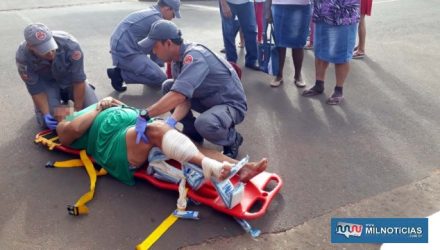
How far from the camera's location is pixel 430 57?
5.75 metres

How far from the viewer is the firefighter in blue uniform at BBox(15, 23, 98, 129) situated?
10.6ft

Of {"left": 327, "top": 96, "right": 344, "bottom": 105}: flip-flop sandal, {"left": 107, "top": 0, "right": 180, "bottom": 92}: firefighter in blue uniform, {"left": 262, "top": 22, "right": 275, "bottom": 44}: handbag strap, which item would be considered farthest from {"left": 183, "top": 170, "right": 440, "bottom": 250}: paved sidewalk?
{"left": 107, "top": 0, "right": 180, "bottom": 92}: firefighter in blue uniform

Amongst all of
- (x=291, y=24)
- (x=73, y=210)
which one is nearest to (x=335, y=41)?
(x=291, y=24)

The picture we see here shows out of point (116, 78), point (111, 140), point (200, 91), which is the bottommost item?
point (116, 78)

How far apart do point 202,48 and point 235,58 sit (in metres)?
2.33

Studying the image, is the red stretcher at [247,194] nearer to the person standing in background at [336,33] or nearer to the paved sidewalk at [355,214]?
the paved sidewalk at [355,214]

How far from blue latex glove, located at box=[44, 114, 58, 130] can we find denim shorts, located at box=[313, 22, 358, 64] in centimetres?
266

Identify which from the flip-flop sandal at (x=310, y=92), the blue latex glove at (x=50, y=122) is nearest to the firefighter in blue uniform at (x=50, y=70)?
the blue latex glove at (x=50, y=122)

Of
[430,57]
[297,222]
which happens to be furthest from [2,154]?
[430,57]

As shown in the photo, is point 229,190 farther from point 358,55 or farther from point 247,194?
point 358,55

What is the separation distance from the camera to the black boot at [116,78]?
15.0ft

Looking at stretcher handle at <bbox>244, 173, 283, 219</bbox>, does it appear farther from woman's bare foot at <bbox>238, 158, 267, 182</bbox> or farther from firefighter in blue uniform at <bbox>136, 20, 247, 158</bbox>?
firefighter in blue uniform at <bbox>136, 20, 247, 158</bbox>

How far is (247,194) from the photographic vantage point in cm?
→ 276

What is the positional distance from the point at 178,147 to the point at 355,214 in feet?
4.05
